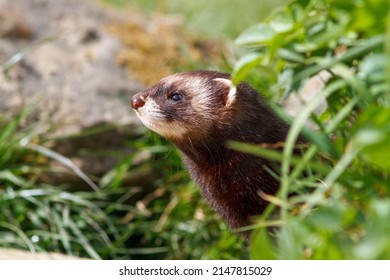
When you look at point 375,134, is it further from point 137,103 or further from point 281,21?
point 137,103

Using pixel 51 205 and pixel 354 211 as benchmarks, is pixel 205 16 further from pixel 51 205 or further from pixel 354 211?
pixel 354 211

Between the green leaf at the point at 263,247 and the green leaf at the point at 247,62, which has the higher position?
the green leaf at the point at 247,62

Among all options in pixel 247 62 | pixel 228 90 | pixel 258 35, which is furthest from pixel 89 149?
pixel 247 62

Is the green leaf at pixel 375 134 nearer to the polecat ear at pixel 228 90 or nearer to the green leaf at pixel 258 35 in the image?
the green leaf at pixel 258 35

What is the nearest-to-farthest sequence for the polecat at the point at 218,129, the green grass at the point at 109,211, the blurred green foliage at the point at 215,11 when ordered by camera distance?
the polecat at the point at 218,129 < the green grass at the point at 109,211 < the blurred green foliage at the point at 215,11

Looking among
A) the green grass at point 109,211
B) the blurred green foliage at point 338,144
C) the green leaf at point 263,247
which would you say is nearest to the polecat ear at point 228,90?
the blurred green foliage at point 338,144

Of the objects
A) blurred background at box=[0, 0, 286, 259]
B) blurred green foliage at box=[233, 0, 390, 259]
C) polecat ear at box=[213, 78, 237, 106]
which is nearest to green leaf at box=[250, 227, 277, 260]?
blurred green foliage at box=[233, 0, 390, 259]
